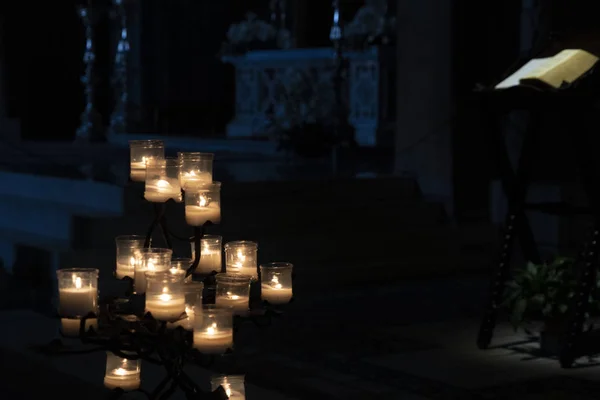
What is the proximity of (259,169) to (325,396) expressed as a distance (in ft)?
21.2

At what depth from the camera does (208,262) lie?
19.0 ft

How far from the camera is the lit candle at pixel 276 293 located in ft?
17.9

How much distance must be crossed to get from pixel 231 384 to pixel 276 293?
0.42m

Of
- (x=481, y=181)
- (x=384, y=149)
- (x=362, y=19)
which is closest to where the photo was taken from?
(x=481, y=181)

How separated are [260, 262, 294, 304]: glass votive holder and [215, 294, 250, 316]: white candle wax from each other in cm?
25

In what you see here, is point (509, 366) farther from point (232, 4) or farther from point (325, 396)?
point (232, 4)

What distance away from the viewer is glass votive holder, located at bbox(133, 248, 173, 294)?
5.21 m

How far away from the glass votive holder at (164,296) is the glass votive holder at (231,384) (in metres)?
0.46

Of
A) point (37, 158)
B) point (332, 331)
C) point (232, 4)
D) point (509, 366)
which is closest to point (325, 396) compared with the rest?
point (509, 366)

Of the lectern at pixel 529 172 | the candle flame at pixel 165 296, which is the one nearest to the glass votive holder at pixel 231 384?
the candle flame at pixel 165 296

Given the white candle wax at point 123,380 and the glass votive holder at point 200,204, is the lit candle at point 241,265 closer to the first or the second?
the glass votive holder at point 200,204

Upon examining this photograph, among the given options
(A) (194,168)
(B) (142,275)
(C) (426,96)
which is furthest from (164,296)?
(C) (426,96)

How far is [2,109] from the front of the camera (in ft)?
62.8

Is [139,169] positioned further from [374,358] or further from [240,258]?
[374,358]
